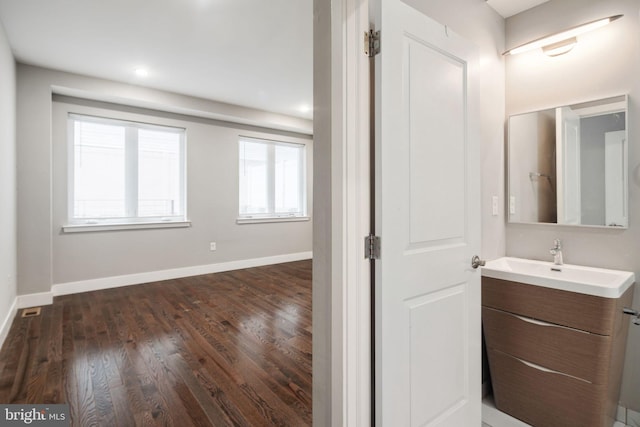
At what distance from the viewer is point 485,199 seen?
1915mm

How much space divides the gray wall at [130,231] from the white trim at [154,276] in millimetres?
68

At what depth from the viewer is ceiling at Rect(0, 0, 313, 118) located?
2.41 metres

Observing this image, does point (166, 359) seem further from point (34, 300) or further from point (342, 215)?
point (34, 300)

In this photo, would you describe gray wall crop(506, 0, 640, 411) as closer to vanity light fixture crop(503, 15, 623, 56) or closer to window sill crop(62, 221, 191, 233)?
vanity light fixture crop(503, 15, 623, 56)

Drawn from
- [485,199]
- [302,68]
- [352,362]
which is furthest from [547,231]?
[302,68]

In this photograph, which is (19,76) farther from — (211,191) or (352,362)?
(352,362)

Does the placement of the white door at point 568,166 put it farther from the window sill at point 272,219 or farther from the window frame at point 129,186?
the window frame at point 129,186

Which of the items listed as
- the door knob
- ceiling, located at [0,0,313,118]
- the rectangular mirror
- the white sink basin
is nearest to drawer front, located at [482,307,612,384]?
the white sink basin

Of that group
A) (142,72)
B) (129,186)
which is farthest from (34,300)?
(142,72)

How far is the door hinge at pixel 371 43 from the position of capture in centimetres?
114

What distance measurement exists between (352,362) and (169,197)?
4430 millimetres

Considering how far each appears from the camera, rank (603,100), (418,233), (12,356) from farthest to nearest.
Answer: (12,356) → (603,100) → (418,233)

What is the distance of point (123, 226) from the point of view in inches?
166

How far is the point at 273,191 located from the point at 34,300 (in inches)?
145
